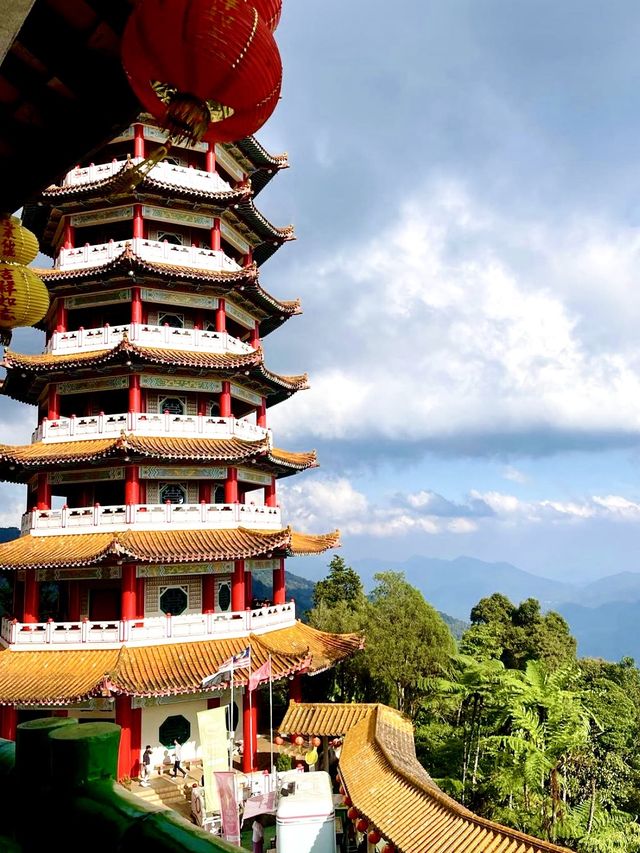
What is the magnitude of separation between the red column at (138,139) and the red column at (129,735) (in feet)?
55.1

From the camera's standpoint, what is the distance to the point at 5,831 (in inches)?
41.6

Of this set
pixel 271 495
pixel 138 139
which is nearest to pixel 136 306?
pixel 138 139

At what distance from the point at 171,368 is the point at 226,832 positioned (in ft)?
40.0

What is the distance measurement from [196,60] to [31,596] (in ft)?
60.5

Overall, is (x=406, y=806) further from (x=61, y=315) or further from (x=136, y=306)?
(x=61, y=315)

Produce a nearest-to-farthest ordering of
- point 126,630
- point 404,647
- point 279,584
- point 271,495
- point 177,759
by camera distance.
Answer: point 126,630 → point 177,759 → point 279,584 → point 271,495 → point 404,647

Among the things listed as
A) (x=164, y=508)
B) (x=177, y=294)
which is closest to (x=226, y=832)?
(x=164, y=508)

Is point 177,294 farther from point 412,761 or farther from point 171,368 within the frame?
point 412,761

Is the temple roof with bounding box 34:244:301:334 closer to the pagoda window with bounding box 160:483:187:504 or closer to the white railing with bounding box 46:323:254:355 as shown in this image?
the white railing with bounding box 46:323:254:355

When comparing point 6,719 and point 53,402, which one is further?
point 53,402

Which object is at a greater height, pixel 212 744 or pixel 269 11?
pixel 269 11

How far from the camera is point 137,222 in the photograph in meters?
20.3

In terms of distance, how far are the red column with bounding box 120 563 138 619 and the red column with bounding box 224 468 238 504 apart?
352 cm

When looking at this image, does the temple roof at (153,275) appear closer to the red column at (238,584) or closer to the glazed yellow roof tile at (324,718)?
the red column at (238,584)
